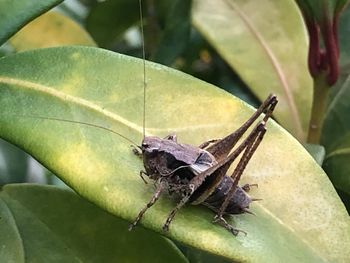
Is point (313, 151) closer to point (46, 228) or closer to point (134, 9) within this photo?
point (46, 228)

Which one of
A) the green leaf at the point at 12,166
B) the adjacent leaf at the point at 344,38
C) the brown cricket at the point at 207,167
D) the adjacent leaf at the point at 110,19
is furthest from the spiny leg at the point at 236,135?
the adjacent leaf at the point at 110,19

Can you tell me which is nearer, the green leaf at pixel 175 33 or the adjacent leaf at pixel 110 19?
the green leaf at pixel 175 33

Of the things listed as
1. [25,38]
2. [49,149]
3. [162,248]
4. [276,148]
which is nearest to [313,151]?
[276,148]

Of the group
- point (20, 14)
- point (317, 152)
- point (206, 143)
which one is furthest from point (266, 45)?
point (20, 14)

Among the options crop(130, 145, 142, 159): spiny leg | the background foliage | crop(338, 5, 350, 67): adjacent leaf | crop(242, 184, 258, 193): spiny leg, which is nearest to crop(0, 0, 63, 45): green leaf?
the background foliage

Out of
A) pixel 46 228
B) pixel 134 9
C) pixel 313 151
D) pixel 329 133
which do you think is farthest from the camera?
pixel 134 9

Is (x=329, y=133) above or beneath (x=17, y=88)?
→ beneath

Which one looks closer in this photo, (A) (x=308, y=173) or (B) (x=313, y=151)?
(A) (x=308, y=173)

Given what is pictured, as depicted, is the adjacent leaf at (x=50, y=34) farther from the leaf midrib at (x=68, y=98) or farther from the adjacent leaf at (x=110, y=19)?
the leaf midrib at (x=68, y=98)
